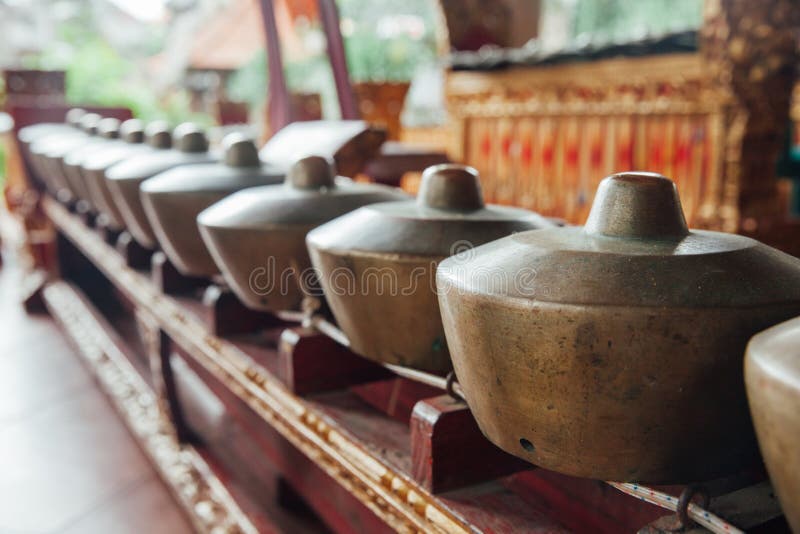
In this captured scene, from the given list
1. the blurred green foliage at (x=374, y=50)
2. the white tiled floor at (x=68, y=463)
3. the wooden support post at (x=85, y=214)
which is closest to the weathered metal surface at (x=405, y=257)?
the white tiled floor at (x=68, y=463)

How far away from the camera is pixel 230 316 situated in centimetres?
137

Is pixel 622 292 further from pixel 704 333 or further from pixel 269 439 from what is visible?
pixel 269 439

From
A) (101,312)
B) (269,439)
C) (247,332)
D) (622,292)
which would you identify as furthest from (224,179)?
(101,312)

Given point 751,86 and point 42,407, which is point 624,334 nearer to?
point 42,407

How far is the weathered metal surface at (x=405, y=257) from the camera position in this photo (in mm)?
781

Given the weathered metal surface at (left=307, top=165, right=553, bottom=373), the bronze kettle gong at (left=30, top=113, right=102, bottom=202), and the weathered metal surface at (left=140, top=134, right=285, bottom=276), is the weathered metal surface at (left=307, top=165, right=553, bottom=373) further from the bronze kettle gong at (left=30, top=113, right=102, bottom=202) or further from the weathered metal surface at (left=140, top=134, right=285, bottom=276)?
the bronze kettle gong at (left=30, top=113, right=102, bottom=202)

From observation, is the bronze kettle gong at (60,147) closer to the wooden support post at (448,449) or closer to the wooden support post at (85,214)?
the wooden support post at (85,214)

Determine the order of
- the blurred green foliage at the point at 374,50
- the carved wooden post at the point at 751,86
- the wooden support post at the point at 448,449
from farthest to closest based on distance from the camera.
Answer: the blurred green foliage at the point at 374,50 → the carved wooden post at the point at 751,86 → the wooden support post at the point at 448,449

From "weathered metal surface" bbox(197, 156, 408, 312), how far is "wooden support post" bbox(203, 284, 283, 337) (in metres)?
0.24

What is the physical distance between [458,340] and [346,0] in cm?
1134

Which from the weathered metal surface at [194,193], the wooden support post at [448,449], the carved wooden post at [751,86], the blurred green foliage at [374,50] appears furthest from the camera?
the blurred green foliage at [374,50]

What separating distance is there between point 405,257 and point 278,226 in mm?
296

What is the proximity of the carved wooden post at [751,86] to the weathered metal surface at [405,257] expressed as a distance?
2.38m

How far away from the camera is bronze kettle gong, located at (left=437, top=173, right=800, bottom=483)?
511mm
